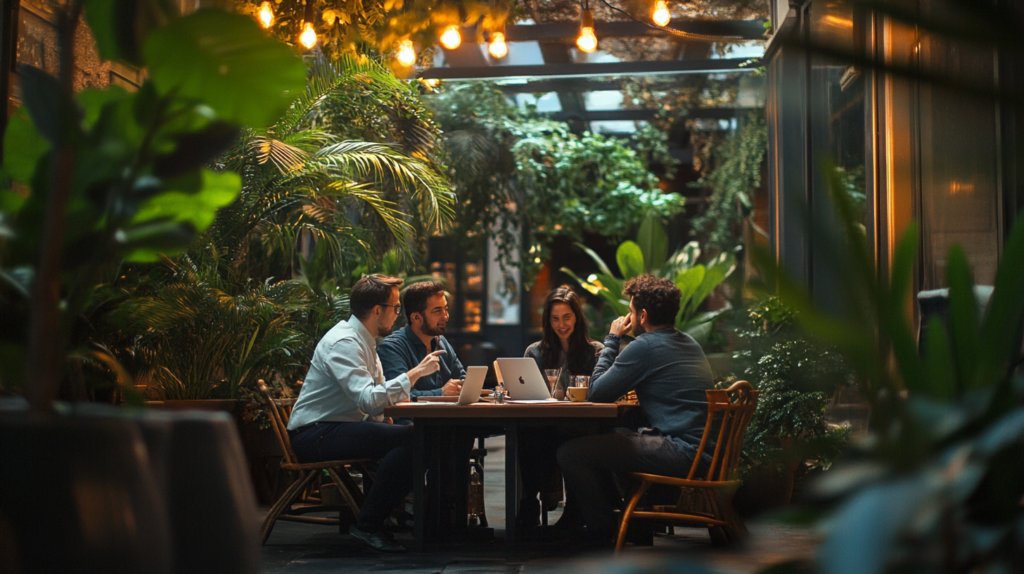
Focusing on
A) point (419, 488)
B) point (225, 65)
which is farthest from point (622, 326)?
point (225, 65)

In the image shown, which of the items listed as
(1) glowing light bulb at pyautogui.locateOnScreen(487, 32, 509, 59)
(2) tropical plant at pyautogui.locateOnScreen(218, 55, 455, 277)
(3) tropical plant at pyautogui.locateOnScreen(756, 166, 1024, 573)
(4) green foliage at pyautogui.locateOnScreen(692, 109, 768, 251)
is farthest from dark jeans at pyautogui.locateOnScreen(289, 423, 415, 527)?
(4) green foliage at pyautogui.locateOnScreen(692, 109, 768, 251)

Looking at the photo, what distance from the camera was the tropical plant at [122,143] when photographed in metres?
1.27

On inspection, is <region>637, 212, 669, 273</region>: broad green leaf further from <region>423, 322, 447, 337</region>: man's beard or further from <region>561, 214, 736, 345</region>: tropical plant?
<region>423, 322, 447, 337</region>: man's beard

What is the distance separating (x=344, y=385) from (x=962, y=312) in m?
3.47

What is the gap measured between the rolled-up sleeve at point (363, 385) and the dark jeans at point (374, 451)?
0.13 meters

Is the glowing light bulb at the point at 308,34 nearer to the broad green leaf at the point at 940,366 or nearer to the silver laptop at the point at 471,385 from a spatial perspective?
the silver laptop at the point at 471,385

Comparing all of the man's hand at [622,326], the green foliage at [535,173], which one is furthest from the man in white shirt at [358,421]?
the green foliage at [535,173]

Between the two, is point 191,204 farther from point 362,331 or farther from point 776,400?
point 776,400

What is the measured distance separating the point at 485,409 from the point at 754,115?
289 inches

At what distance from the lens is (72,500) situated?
1149 millimetres

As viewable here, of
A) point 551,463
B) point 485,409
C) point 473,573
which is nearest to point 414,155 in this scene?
point 551,463

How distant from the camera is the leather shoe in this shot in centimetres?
407

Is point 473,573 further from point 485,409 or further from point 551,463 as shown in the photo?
point 551,463

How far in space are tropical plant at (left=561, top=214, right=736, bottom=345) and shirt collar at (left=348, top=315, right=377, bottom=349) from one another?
11.0ft
